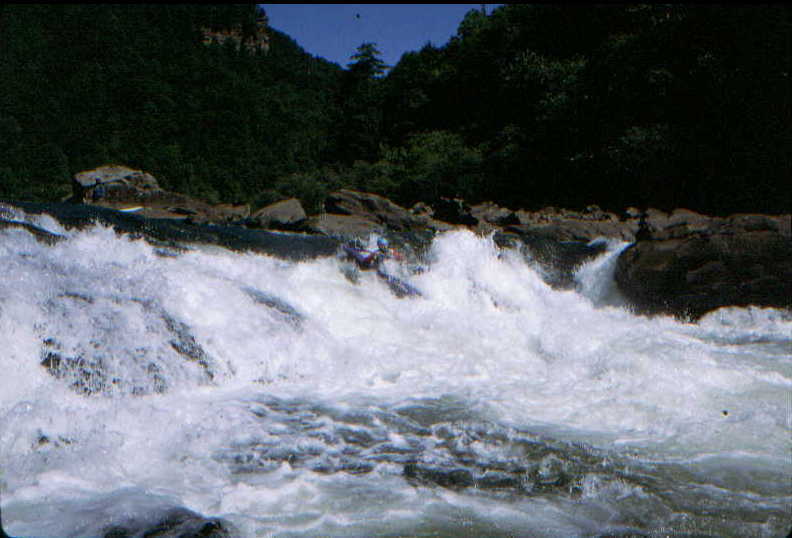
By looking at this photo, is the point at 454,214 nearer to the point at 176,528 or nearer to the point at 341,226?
the point at 341,226

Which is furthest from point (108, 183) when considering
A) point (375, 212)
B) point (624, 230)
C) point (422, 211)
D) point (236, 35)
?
point (236, 35)

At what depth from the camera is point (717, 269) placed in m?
9.23

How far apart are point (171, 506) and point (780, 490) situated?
3213 mm

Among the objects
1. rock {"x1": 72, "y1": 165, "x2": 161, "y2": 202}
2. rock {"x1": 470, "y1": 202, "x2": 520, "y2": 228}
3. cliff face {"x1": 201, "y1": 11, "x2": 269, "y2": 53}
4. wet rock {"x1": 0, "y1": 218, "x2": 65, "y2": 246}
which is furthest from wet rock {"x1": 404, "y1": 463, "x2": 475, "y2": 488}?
cliff face {"x1": 201, "y1": 11, "x2": 269, "y2": 53}

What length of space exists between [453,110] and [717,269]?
80.4 feet

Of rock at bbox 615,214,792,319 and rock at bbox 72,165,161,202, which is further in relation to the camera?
rock at bbox 72,165,161,202

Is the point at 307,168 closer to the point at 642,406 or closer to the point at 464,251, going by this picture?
the point at 464,251

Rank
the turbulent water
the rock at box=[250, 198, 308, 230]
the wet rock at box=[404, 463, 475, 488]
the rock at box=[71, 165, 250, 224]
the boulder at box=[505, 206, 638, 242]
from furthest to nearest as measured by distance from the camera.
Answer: the rock at box=[71, 165, 250, 224]
the rock at box=[250, 198, 308, 230]
the boulder at box=[505, 206, 638, 242]
the wet rock at box=[404, 463, 475, 488]
the turbulent water

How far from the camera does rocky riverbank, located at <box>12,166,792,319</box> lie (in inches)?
359

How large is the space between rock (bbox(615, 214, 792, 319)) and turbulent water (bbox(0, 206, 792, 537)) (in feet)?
4.47

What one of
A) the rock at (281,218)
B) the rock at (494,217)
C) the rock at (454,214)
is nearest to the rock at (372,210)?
the rock at (281,218)

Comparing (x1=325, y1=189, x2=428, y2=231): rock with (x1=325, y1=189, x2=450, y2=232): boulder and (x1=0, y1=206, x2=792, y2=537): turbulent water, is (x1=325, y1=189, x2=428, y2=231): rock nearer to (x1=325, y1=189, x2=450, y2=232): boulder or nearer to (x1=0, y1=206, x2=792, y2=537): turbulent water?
(x1=325, y1=189, x2=450, y2=232): boulder

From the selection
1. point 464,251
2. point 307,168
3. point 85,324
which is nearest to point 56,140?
point 464,251

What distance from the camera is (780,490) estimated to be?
3.50m
